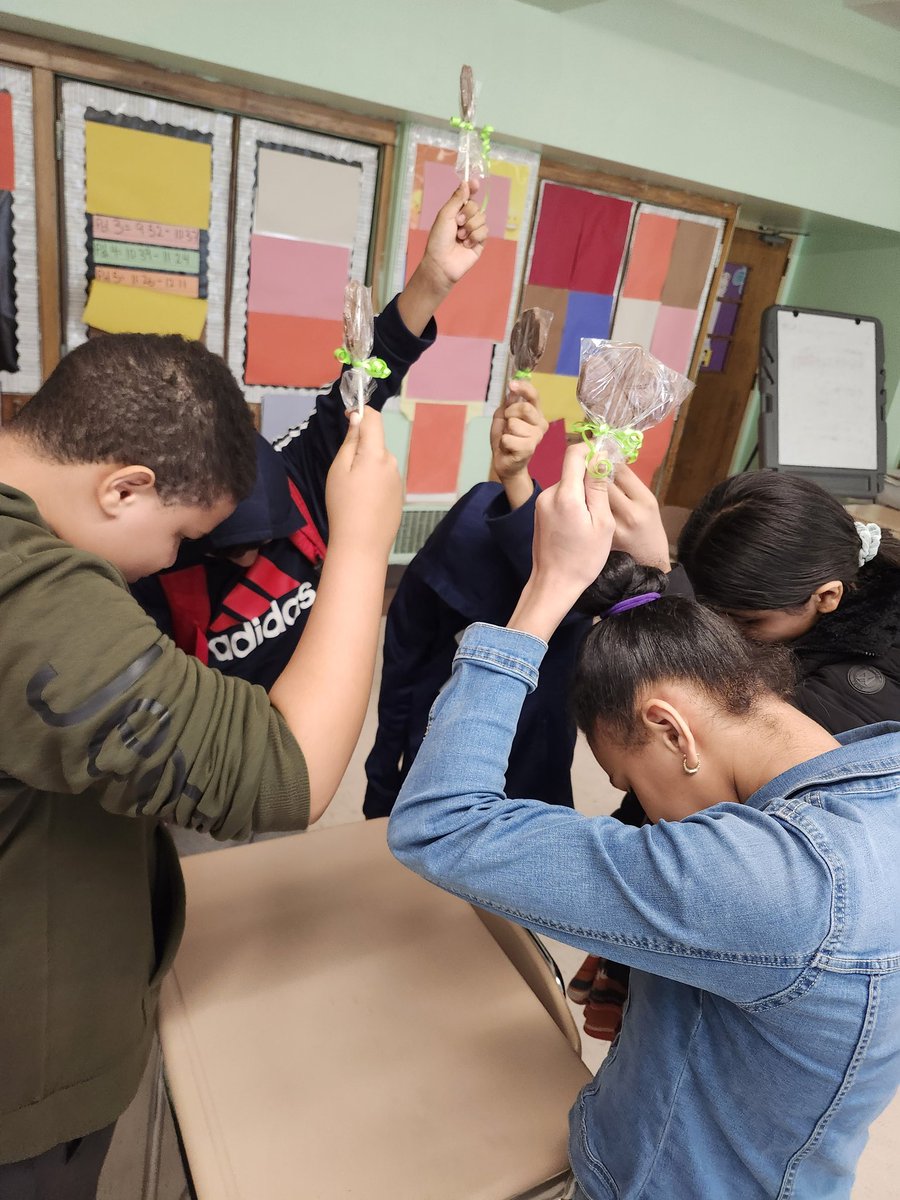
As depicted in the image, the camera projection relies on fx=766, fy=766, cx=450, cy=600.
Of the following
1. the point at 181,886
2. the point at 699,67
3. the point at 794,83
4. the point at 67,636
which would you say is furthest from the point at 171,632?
the point at 794,83

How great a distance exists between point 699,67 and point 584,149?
63cm

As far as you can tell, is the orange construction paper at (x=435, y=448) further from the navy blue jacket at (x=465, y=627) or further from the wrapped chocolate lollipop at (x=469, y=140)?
the wrapped chocolate lollipop at (x=469, y=140)

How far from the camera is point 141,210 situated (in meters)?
2.60

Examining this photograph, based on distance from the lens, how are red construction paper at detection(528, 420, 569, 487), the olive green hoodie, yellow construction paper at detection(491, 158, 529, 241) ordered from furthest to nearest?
red construction paper at detection(528, 420, 569, 487)
yellow construction paper at detection(491, 158, 529, 241)
the olive green hoodie

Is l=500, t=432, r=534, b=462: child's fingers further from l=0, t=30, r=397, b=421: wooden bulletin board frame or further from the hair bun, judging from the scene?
l=0, t=30, r=397, b=421: wooden bulletin board frame

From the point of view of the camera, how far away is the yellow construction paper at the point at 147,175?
2.48 metres

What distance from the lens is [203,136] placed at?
2596mm

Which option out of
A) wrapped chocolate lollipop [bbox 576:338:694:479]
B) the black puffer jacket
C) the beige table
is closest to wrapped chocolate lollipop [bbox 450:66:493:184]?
wrapped chocolate lollipop [bbox 576:338:694:479]

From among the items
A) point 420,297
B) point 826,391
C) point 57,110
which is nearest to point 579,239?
point 826,391

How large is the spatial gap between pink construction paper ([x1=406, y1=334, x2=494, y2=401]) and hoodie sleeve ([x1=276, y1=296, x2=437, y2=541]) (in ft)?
6.31

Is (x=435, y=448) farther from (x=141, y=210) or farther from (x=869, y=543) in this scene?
(x=869, y=543)

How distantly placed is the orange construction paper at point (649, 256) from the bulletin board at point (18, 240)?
8.18 feet

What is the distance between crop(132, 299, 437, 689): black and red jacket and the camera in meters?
1.24

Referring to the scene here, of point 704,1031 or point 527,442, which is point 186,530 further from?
point 704,1031
